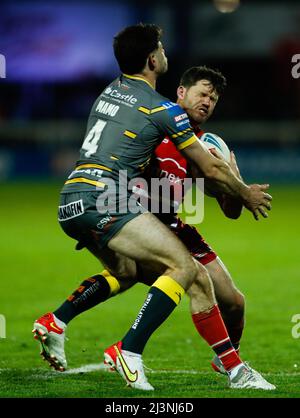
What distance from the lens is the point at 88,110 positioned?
30062mm

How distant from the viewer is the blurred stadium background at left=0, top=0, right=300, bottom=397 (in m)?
12.5

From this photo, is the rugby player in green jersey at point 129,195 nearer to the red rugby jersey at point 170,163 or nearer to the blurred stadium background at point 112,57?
the red rugby jersey at point 170,163

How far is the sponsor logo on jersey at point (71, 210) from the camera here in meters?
6.04

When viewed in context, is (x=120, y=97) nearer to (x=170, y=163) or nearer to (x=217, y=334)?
(x=170, y=163)

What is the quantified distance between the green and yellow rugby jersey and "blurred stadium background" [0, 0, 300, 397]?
13.2 feet

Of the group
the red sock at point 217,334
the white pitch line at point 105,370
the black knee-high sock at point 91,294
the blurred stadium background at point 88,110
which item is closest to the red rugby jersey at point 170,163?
the black knee-high sock at point 91,294

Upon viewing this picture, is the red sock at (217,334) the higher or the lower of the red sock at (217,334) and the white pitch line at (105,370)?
the higher

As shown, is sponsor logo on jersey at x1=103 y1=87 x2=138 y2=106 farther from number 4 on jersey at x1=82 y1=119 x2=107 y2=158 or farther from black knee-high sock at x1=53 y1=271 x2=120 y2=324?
black knee-high sock at x1=53 y1=271 x2=120 y2=324

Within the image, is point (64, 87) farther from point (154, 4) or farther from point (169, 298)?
point (169, 298)

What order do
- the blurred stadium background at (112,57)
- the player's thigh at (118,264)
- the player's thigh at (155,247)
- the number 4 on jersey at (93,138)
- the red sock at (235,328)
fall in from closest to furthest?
the player's thigh at (155,247) < the number 4 on jersey at (93,138) < the player's thigh at (118,264) < the red sock at (235,328) < the blurred stadium background at (112,57)

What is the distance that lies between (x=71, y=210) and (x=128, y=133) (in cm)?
64

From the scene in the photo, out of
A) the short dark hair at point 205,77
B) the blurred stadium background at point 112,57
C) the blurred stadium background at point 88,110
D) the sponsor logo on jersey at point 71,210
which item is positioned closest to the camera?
the sponsor logo on jersey at point 71,210

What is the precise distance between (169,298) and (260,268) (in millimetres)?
7043

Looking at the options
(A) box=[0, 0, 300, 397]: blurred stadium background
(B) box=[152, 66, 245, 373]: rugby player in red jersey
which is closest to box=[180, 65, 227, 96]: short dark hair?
(B) box=[152, 66, 245, 373]: rugby player in red jersey
